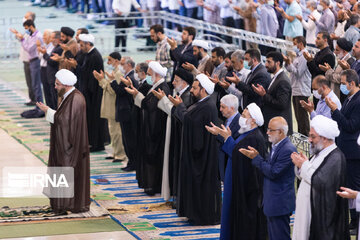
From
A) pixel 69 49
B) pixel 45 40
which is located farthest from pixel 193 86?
pixel 45 40

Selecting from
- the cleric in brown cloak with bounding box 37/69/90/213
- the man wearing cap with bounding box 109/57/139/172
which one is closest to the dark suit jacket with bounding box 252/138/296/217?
the cleric in brown cloak with bounding box 37/69/90/213

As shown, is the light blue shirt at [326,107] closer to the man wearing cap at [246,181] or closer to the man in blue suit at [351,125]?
the man in blue suit at [351,125]

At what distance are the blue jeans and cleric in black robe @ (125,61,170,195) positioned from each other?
5.82 metres

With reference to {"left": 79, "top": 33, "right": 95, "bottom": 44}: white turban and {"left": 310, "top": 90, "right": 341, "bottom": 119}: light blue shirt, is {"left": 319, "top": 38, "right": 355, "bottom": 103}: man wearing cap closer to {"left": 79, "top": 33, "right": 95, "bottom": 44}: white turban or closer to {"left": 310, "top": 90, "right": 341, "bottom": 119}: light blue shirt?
{"left": 310, "top": 90, "right": 341, "bottom": 119}: light blue shirt

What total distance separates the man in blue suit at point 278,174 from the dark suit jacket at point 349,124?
1524 millimetres

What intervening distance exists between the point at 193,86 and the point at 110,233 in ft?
6.60

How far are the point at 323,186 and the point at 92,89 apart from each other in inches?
284

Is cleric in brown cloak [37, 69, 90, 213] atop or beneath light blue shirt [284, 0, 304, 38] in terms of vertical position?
beneath

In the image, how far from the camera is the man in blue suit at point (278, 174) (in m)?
8.44

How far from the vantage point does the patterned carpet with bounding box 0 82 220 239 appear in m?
10.3

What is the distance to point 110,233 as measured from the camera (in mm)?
10297

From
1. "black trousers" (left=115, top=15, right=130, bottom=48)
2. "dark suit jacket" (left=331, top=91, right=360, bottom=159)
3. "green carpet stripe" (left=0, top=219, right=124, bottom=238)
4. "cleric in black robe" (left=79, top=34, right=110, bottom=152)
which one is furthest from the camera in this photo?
"black trousers" (left=115, top=15, right=130, bottom=48)

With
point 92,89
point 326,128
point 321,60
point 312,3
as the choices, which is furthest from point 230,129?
point 312,3

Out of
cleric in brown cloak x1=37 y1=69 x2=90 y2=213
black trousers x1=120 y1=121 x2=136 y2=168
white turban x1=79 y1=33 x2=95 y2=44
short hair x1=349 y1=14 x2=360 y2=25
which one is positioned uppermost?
short hair x1=349 y1=14 x2=360 y2=25
